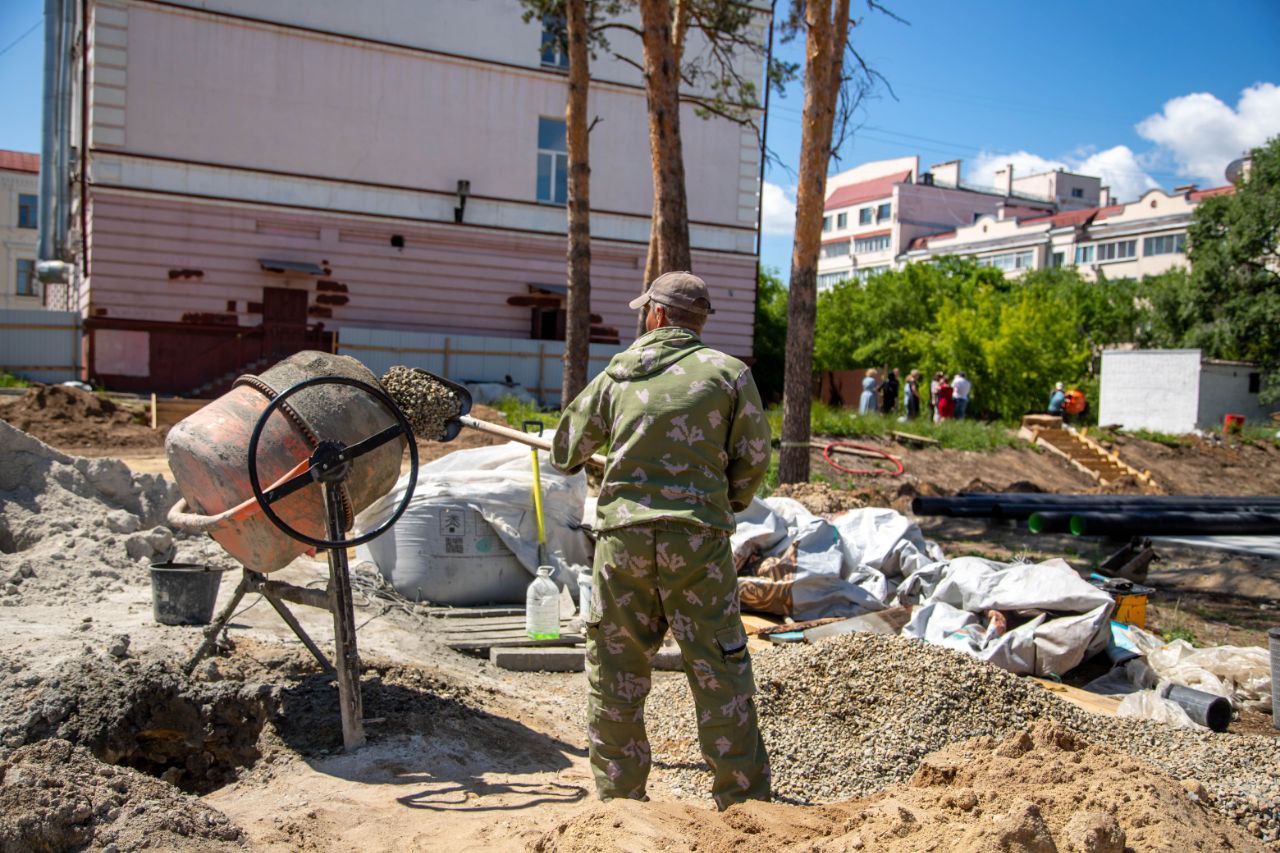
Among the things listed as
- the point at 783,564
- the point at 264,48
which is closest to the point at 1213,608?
the point at 783,564

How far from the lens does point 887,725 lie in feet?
14.9

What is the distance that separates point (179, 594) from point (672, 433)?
2.86m

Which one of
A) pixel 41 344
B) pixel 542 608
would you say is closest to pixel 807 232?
pixel 542 608

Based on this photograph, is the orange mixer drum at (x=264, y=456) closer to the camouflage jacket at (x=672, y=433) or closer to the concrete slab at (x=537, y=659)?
the camouflage jacket at (x=672, y=433)

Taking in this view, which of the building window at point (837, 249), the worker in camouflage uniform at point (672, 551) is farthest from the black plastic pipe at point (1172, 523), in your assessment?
the building window at point (837, 249)

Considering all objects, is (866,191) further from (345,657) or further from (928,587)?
(345,657)

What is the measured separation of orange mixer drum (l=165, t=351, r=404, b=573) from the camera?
13.1ft

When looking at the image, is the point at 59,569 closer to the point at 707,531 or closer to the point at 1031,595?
the point at 707,531

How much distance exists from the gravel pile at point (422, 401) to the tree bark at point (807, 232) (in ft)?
24.0

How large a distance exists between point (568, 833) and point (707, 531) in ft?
3.50

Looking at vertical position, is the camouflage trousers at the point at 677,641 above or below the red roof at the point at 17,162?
below

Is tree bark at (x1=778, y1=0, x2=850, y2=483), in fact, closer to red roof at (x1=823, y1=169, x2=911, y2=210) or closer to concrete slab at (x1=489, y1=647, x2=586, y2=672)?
concrete slab at (x1=489, y1=647, x2=586, y2=672)

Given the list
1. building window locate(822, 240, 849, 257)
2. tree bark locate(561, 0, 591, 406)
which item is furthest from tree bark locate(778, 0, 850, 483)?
building window locate(822, 240, 849, 257)

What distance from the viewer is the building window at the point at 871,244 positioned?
73.9 m
